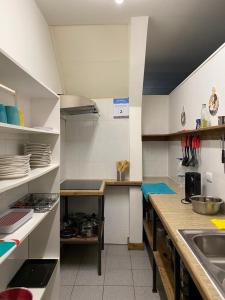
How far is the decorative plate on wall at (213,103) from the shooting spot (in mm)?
1829

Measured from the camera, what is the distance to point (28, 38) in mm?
1922

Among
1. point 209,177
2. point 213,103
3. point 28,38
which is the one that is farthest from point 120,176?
point 28,38

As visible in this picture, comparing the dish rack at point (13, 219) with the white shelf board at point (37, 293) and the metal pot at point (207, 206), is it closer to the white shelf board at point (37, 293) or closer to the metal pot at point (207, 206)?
the white shelf board at point (37, 293)

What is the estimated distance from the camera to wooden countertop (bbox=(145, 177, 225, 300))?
89cm

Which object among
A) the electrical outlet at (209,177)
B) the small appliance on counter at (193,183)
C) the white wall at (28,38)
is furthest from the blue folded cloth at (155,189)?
the white wall at (28,38)

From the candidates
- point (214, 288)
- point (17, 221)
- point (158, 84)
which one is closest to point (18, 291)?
point (17, 221)

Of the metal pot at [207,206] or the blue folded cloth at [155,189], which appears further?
the blue folded cloth at [155,189]

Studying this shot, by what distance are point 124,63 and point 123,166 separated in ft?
4.19

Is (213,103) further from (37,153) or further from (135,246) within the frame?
(135,246)

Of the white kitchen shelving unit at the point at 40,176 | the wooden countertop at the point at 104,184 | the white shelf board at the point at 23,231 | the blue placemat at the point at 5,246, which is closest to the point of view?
the blue placemat at the point at 5,246

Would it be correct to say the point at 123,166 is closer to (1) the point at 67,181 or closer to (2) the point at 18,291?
(1) the point at 67,181

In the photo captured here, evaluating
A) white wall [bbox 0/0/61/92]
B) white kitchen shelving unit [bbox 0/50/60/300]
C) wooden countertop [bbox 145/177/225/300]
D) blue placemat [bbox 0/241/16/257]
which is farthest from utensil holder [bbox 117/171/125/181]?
blue placemat [bbox 0/241/16/257]

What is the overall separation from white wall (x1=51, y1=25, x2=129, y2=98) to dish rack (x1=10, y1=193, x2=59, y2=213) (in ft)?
5.40

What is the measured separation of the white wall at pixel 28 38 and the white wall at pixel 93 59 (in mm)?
179
